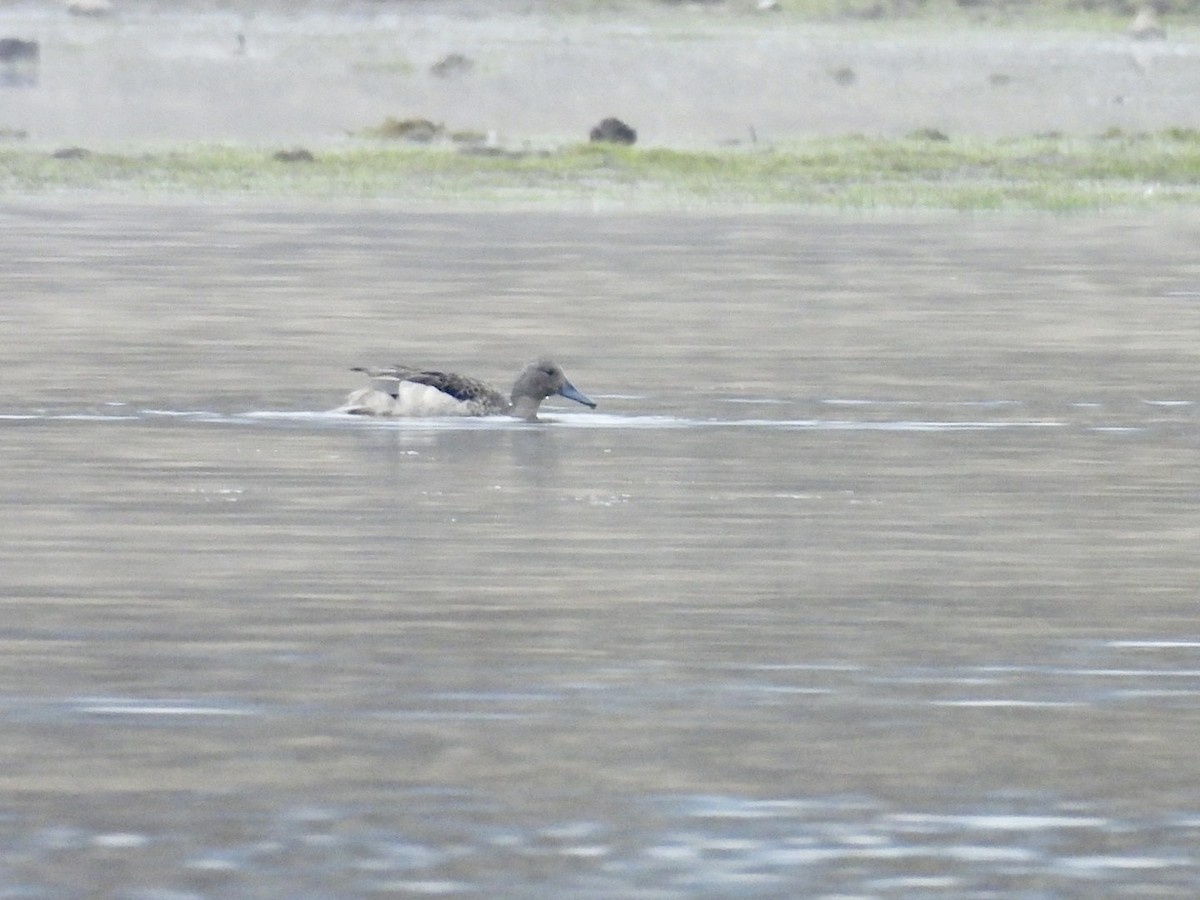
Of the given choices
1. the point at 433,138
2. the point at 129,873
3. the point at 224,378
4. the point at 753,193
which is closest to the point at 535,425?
the point at 224,378

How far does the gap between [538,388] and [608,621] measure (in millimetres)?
7584

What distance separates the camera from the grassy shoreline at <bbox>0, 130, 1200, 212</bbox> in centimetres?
5250

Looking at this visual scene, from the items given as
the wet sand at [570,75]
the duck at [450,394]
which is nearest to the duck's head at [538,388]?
the duck at [450,394]

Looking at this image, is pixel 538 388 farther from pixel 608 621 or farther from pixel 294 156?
pixel 294 156

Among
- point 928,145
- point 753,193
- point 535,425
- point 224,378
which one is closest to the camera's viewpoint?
point 535,425

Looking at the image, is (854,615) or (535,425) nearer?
(854,615)

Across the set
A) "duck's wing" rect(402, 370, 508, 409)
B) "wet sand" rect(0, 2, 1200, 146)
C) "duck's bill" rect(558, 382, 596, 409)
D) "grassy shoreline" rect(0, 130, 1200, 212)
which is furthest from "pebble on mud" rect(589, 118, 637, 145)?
"duck's bill" rect(558, 382, 596, 409)

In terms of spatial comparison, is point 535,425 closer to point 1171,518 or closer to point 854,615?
point 1171,518

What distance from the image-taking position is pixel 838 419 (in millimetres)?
21219

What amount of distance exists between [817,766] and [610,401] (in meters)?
11.8

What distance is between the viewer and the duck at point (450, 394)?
2073 centimetres

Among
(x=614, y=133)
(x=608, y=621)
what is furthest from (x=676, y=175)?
(x=608, y=621)

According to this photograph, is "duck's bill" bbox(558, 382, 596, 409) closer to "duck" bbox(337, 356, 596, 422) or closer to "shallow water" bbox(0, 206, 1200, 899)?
"duck" bbox(337, 356, 596, 422)

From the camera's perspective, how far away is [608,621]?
43.6ft
